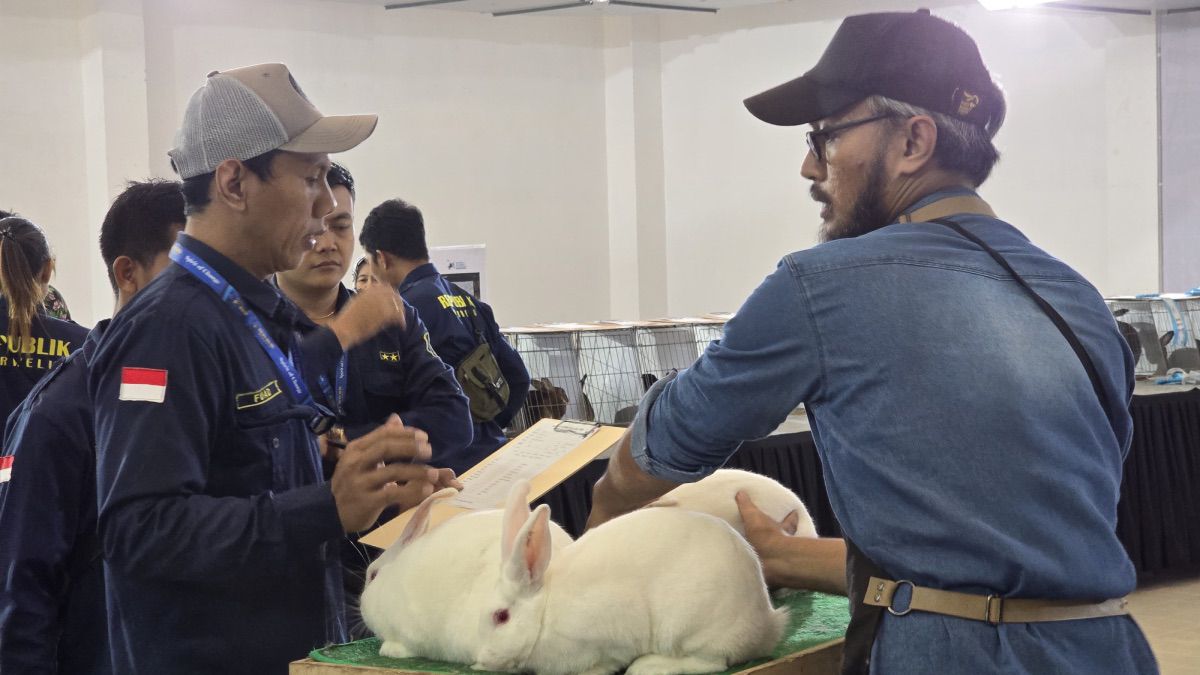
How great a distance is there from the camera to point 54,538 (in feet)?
6.61

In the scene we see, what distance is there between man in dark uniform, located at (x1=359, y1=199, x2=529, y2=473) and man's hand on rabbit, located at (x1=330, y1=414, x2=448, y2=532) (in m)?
2.32

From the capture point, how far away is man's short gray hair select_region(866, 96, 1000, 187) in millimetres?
1454

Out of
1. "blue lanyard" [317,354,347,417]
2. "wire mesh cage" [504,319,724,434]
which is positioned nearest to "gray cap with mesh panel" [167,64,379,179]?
"blue lanyard" [317,354,347,417]

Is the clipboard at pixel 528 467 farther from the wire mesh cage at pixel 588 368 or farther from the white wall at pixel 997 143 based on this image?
the white wall at pixel 997 143

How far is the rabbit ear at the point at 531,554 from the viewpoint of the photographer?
1.40 metres

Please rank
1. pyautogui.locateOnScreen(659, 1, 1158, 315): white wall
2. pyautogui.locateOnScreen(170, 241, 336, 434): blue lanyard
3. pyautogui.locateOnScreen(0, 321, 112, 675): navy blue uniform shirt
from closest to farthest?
pyautogui.locateOnScreen(170, 241, 336, 434): blue lanyard
pyautogui.locateOnScreen(0, 321, 112, 675): navy blue uniform shirt
pyautogui.locateOnScreen(659, 1, 1158, 315): white wall

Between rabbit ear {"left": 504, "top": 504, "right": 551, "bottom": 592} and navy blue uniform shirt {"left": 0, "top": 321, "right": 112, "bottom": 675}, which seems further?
navy blue uniform shirt {"left": 0, "top": 321, "right": 112, "bottom": 675}

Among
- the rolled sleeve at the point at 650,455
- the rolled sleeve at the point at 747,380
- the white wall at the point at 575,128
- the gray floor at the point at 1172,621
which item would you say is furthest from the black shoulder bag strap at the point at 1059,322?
the white wall at the point at 575,128

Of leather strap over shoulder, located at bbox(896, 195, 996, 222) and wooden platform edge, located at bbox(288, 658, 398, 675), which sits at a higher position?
leather strap over shoulder, located at bbox(896, 195, 996, 222)

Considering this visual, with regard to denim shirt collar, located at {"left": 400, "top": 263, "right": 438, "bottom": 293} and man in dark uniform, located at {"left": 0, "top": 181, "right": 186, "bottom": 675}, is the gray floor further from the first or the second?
man in dark uniform, located at {"left": 0, "top": 181, "right": 186, "bottom": 675}

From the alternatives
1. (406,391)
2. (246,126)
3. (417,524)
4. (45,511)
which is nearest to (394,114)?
(406,391)

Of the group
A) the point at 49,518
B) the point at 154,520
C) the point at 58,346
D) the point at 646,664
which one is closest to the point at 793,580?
the point at 646,664

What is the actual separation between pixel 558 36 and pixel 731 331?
9103 mm

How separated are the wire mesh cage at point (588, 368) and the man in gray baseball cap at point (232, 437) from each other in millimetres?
3156
